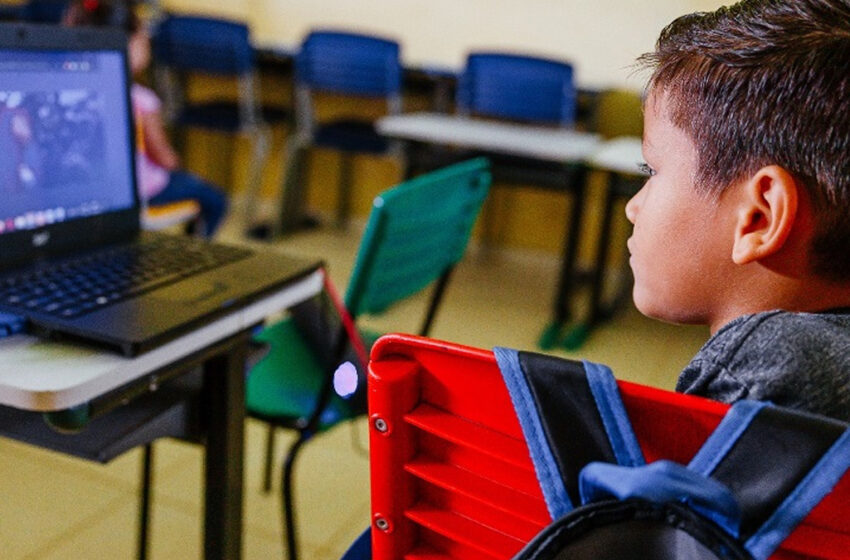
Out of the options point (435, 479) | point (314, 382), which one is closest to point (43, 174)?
point (314, 382)

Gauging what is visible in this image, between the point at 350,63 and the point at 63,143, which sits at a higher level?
the point at 63,143

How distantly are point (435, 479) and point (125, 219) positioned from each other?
76 cm

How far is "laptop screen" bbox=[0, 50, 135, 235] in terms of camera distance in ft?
3.40

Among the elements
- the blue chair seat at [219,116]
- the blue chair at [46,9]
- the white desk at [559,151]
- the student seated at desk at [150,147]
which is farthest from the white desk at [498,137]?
the blue chair at [46,9]

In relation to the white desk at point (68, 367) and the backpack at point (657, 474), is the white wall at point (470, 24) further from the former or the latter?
the backpack at point (657, 474)

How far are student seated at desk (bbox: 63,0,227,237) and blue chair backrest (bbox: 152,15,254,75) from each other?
4.56 ft

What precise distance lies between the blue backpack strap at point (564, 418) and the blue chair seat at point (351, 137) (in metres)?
3.34

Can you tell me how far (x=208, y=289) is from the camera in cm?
102

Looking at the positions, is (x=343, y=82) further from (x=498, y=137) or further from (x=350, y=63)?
(x=498, y=137)

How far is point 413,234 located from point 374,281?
10 centimetres

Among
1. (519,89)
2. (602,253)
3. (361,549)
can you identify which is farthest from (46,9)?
(361,549)

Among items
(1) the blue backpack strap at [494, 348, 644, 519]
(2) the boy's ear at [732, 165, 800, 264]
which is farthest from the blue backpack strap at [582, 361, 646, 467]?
(2) the boy's ear at [732, 165, 800, 264]

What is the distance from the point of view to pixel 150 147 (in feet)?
8.23

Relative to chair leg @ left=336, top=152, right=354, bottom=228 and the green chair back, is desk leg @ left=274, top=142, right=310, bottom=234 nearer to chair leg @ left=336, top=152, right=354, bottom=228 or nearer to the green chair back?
chair leg @ left=336, top=152, right=354, bottom=228
